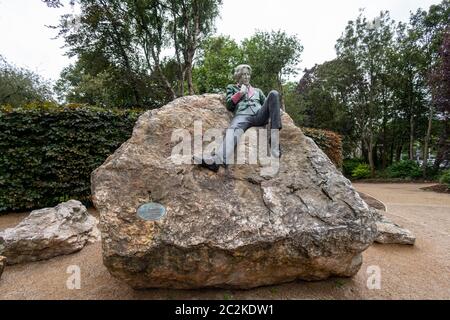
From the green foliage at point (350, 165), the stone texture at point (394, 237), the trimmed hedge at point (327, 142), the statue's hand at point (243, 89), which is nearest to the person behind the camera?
the statue's hand at point (243, 89)

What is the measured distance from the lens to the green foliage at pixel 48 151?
637 centimetres

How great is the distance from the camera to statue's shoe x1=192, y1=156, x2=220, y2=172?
11.4ft

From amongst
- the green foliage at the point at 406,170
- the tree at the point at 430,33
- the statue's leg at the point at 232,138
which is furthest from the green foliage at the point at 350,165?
the statue's leg at the point at 232,138

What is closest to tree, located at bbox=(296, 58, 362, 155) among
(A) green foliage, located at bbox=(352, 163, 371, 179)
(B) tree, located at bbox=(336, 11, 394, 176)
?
(B) tree, located at bbox=(336, 11, 394, 176)

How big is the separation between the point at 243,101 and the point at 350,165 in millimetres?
23805

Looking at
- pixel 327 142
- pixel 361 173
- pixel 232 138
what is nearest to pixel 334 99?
pixel 361 173

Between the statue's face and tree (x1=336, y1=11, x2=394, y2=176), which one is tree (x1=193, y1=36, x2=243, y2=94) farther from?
the statue's face

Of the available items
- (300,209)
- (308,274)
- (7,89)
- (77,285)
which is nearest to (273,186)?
(300,209)

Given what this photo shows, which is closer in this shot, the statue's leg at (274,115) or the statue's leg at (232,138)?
the statue's leg at (232,138)

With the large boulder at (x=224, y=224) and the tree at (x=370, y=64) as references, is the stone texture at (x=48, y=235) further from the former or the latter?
the tree at (x=370, y=64)

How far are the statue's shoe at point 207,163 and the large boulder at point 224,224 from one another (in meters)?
0.08

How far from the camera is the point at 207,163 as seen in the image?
3.48 meters

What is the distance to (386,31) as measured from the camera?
21.5 meters

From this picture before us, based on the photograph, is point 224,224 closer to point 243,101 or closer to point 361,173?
point 243,101
